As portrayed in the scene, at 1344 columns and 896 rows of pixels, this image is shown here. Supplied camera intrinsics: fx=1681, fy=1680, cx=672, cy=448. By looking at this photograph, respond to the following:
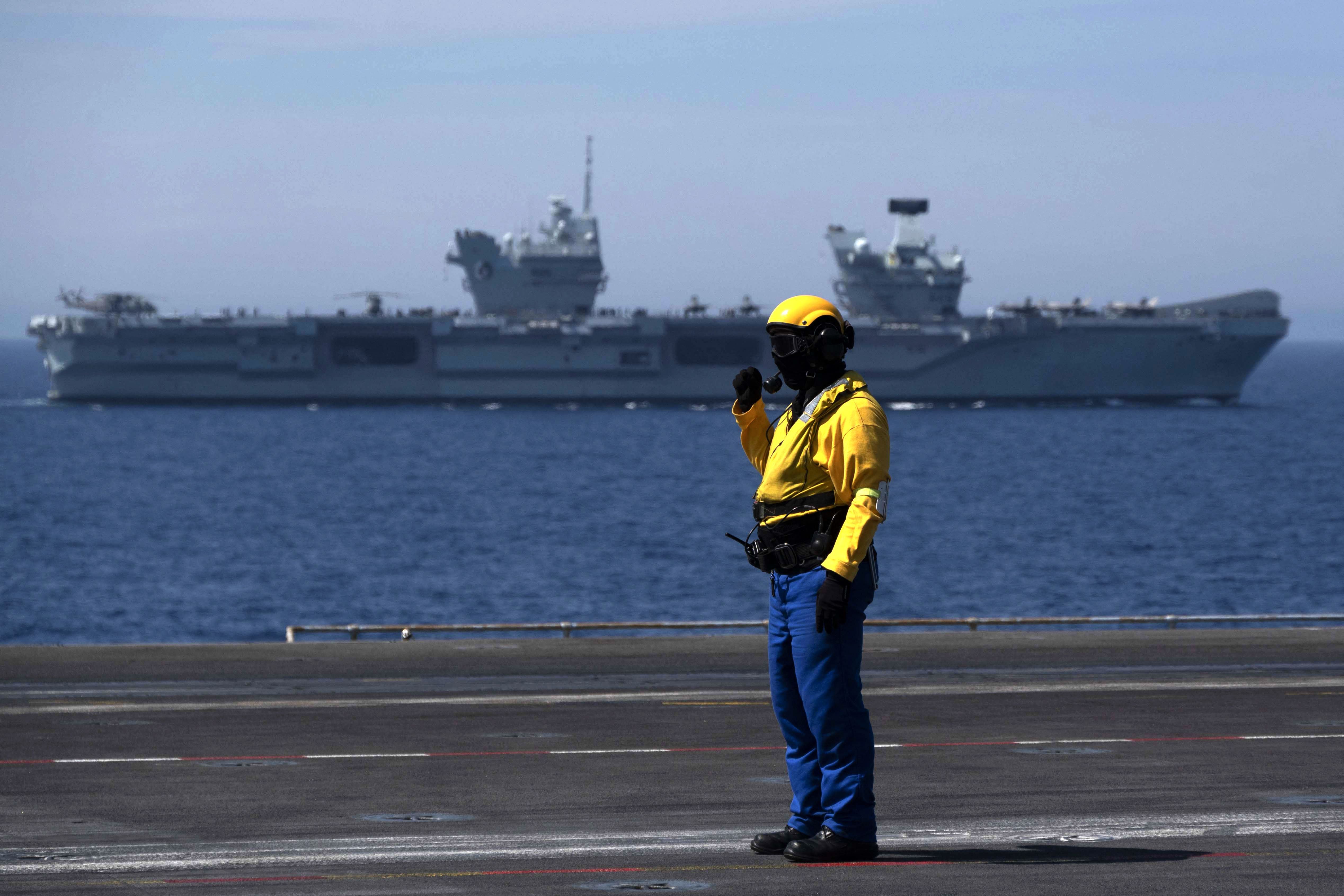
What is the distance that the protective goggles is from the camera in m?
6.07

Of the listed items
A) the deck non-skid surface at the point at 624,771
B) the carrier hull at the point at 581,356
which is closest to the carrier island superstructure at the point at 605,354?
the carrier hull at the point at 581,356

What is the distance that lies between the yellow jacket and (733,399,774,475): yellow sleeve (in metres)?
0.10

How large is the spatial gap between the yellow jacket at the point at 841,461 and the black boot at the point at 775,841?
1072mm

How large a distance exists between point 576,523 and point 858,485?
140 ft

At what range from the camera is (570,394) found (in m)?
99.9

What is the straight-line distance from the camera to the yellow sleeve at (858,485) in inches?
225

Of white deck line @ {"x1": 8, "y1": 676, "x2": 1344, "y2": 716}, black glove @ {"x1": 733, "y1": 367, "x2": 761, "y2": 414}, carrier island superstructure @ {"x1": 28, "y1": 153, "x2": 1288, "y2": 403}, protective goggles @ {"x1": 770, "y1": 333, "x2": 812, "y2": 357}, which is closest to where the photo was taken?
protective goggles @ {"x1": 770, "y1": 333, "x2": 812, "y2": 357}

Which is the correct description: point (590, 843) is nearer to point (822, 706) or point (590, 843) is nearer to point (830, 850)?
point (830, 850)

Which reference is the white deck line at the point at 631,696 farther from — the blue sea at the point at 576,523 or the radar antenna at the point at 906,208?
the radar antenna at the point at 906,208

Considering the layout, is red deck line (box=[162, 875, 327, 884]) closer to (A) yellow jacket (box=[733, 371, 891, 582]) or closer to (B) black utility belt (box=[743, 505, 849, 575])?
(B) black utility belt (box=[743, 505, 849, 575])

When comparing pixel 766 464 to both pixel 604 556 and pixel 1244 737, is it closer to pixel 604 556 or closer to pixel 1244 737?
pixel 1244 737

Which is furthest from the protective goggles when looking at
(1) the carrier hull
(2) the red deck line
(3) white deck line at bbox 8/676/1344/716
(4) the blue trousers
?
(1) the carrier hull

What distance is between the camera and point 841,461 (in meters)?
5.88

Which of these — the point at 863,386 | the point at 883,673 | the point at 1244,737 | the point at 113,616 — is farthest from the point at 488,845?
the point at 113,616
